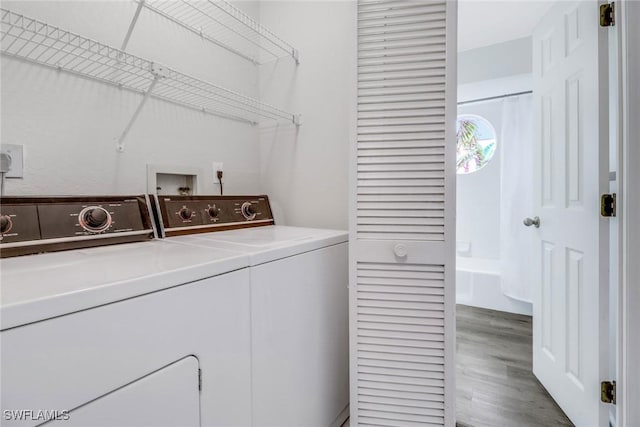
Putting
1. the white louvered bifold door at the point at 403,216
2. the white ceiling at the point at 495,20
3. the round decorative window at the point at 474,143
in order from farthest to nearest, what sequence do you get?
1. the round decorative window at the point at 474,143
2. the white ceiling at the point at 495,20
3. the white louvered bifold door at the point at 403,216

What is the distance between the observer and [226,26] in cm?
178

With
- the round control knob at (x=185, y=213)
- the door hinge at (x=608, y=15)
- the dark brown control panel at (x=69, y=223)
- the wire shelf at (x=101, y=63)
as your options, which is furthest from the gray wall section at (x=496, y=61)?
the dark brown control panel at (x=69, y=223)

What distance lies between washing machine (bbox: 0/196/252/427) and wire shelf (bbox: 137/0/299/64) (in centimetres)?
109

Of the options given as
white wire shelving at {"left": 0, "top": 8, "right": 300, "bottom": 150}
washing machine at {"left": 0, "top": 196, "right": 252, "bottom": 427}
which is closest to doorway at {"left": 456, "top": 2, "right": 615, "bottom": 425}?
washing machine at {"left": 0, "top": 196, "right": 252, "bottom": 427}

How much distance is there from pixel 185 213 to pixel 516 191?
352 centimetres

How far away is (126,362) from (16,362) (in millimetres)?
181

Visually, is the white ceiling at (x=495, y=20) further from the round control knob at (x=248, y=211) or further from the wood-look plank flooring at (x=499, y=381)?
the wood-look plank flooring at (x=499, y=381)

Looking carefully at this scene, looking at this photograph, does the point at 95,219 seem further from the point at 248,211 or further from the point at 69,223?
the point at 248,211

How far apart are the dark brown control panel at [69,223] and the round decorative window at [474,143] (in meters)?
4.03

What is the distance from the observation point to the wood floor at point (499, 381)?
1.64 meters

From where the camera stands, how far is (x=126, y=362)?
635 mm

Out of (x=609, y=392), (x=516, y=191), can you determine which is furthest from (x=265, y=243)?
(x=516, y=191)

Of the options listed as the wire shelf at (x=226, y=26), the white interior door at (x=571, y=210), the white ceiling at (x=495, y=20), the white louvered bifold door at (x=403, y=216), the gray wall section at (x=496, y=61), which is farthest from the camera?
the gray wall section at (x=496, y=61)

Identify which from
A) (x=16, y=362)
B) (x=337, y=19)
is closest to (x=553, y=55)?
(x=337, y=19)
